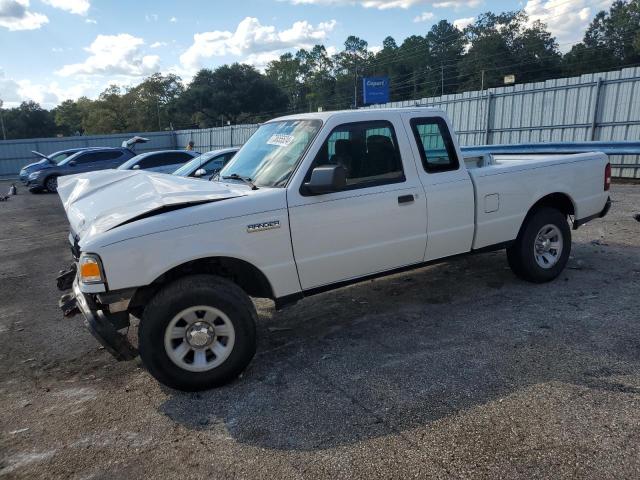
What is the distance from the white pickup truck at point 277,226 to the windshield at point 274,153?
0.05ft

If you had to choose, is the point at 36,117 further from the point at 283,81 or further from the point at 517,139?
the point at 517,139

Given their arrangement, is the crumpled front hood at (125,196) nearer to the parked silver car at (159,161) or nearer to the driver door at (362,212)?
the driver door at (362,212)

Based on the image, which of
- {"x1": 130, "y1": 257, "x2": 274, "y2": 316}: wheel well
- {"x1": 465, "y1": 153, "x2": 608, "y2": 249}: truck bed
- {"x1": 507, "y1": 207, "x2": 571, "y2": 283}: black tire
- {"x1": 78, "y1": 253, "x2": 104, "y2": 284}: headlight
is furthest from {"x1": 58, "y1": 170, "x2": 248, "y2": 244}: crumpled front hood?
{"x1": 507, "y1": 207, "x2": 571, "y2": 283}: black tire

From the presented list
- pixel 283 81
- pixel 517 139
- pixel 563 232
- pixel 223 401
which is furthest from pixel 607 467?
pixel 283 81

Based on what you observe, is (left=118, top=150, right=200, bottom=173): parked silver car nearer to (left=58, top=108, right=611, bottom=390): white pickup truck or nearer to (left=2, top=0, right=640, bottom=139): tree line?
(left=58, top=108, right=611, bottom=390): white pickup truck

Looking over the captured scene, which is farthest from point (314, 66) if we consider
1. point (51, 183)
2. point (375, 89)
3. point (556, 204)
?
point (556, 204)

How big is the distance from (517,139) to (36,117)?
79.5 meters

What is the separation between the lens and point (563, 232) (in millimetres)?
5516

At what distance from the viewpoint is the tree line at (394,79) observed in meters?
56.0

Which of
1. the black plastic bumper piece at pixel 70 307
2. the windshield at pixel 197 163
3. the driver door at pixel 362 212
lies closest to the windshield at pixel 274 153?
the driver door at pixel 362 212

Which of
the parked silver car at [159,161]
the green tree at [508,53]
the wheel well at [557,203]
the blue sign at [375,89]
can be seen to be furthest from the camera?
the green tree at [508,53]

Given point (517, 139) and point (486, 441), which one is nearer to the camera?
point (486, 441)

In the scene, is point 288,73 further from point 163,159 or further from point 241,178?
point 241,178

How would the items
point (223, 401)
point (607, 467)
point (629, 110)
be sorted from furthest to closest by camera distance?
point (629, 110)
point (223, 401)
point (607, 467)
